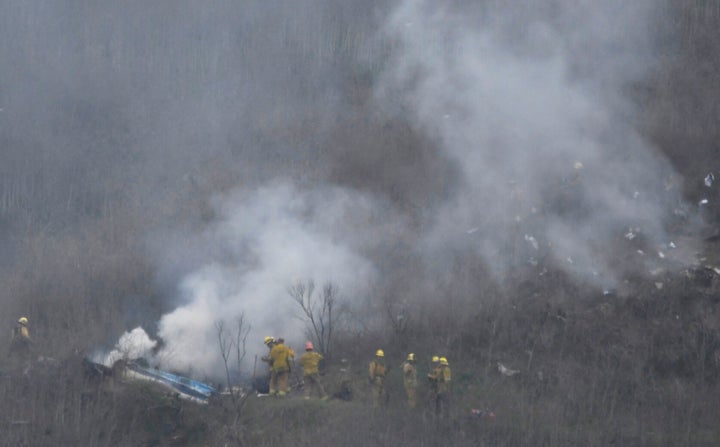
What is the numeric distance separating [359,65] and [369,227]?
1454 cm

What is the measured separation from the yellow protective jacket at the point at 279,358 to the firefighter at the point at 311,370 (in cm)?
28

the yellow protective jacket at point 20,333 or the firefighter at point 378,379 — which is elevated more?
the yellow protective jacket at point 20,333

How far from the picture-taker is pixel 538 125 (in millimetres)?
22562

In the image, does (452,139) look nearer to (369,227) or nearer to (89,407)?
(369,227)

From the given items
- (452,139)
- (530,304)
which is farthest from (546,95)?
(530,304)

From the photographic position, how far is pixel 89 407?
13.8 metres

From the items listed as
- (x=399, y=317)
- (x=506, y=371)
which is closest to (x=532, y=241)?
(x=399, y=317)

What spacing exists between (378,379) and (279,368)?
67.8 inches

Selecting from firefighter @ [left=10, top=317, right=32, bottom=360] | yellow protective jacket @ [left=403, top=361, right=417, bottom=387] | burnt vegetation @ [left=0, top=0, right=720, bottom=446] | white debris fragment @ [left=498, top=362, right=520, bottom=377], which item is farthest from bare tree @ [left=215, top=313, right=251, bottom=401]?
white debris fragment @ [left=498, top=362, right=520, bottom=377]

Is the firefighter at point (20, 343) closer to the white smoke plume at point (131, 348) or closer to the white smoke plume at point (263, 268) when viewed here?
the white smoke plume at point (131, 348)

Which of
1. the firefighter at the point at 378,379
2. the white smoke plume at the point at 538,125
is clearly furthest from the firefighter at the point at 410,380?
the white smoke plume at the point at 538,125

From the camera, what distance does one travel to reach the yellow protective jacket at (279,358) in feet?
47.1

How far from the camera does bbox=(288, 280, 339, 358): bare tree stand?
1684cm

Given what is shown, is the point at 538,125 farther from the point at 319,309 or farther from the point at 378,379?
the point at 378,379
